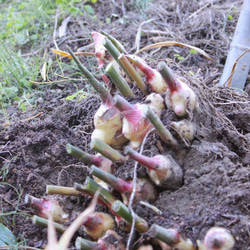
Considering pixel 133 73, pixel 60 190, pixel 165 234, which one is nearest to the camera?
pixel 165 234

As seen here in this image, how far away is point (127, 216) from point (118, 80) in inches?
22.0

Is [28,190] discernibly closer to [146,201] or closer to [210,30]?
[146,201]

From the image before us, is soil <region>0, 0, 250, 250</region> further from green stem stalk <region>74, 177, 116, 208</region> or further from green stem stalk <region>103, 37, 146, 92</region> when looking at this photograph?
green stem stalk <region>103, 37, 146, 92</region>

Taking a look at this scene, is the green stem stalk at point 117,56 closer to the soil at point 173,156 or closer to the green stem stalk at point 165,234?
the soil at point 173,156

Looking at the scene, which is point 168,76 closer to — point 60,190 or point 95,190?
point 95,190

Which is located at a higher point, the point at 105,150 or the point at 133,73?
the point at 133,73

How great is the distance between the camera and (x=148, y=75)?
4.63 feet

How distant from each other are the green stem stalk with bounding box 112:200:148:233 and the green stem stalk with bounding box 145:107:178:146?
1.04 feet

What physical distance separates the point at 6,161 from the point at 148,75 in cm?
83

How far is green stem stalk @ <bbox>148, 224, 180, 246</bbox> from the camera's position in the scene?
1005 mm

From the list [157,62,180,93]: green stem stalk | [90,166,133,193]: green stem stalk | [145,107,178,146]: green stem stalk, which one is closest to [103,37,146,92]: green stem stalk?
[157,62,180,93]: green stem stalk

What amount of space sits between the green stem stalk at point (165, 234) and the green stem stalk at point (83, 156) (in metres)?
0.39

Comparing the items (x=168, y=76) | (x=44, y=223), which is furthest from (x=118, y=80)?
(x=44, y=223)

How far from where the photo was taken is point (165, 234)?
1.03m
